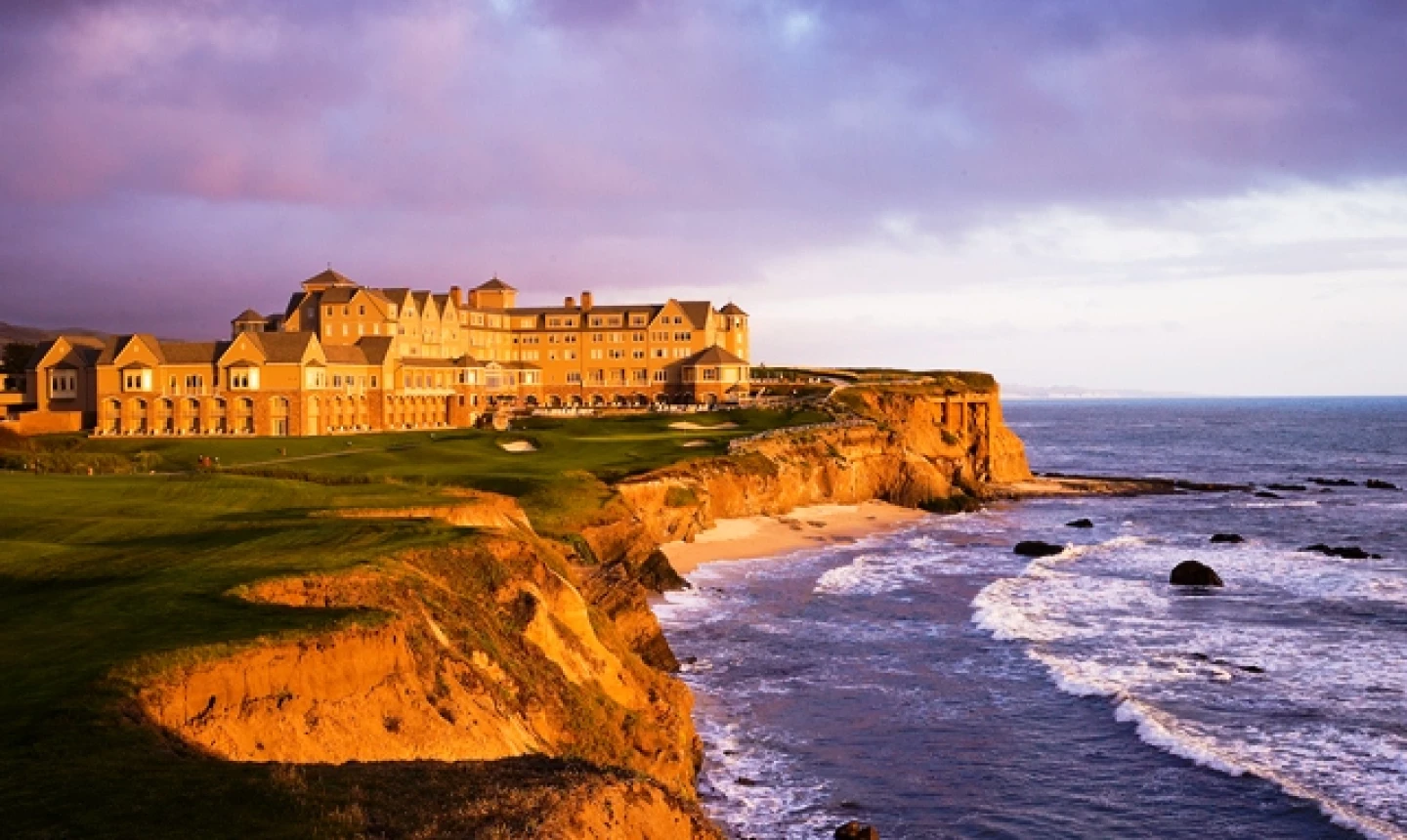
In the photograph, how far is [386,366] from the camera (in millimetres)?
95125

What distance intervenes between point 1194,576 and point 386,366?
6662 cm

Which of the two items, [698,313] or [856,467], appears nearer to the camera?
[856,467]

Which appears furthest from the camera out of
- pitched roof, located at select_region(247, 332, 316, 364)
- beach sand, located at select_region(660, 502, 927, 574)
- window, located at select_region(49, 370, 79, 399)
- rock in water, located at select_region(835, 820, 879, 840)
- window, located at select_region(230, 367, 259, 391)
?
window, located at select_region(49, 370, 79, 399)

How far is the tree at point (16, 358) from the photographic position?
10012 cm

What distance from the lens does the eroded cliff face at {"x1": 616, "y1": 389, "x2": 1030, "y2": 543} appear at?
5812cm

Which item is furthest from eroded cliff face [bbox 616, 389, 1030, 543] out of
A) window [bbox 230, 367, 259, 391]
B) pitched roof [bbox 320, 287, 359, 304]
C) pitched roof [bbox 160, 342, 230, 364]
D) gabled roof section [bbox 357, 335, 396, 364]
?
pitched roof [bbox 320, 287, 359, 304]

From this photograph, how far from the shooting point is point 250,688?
16.0 meters

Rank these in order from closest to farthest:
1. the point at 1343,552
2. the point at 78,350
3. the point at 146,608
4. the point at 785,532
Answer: the point at 146,608 → the point at 1343,552 → the point at 785,532 → the point at 78,350

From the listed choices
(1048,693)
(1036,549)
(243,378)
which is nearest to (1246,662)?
(1048,693)

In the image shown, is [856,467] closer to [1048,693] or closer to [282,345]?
[282,345]

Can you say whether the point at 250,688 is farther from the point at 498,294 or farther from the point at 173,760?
the point at 498,294

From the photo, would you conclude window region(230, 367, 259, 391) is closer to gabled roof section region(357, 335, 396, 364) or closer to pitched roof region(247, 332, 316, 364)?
pitched roof region(247, 332, 316, 364)

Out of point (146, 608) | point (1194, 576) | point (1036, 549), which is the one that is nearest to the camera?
point (146, 608)

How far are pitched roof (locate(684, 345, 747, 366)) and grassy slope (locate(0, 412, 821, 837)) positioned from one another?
204 feet
